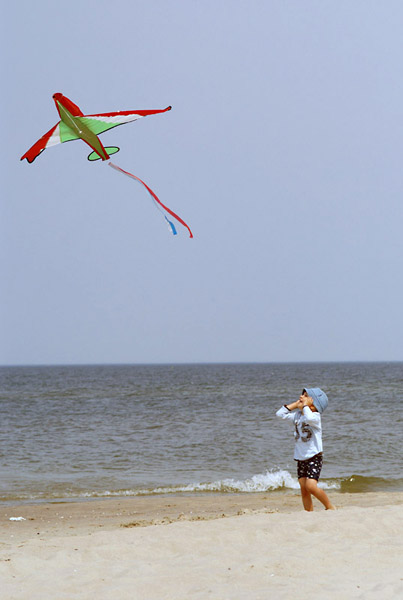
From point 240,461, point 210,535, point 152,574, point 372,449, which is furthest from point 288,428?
point 152,574

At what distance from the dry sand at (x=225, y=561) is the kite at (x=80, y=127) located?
2.30 meters

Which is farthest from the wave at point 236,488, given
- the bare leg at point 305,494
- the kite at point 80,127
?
the kite at point 80,127

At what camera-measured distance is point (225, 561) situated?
479 centimetres

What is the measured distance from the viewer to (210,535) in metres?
5.58

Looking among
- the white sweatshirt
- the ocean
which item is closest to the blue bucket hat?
the white sweatshirt

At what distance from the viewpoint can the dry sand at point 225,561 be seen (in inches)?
162

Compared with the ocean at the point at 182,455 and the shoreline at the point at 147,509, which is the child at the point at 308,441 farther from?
the ocean at the point at 182,455

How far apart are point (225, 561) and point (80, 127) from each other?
3227 mm

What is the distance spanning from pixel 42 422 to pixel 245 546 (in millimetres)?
17552

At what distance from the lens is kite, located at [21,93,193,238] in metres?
4.60

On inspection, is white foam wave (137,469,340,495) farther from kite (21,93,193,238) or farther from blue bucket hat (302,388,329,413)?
kite (21,93,193,238)

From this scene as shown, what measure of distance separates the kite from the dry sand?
230cm

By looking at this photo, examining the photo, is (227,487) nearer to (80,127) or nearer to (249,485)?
(249,485)

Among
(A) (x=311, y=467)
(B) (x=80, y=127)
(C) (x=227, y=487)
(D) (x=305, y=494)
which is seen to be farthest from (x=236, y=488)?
(B) (x=80, y=127)
